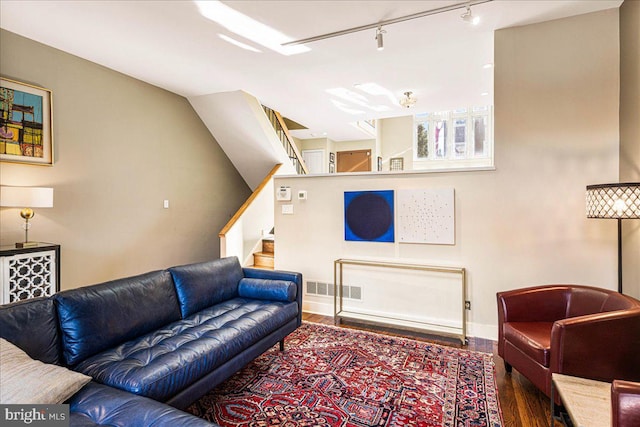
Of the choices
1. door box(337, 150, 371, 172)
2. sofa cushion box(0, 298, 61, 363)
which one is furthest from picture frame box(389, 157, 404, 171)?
sofa cushion box(0, 298, 61, 363)

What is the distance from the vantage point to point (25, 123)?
3396 mm

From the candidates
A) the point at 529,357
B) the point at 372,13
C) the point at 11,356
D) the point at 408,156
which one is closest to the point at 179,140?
the point at 372,13

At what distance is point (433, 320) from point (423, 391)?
1287 millimetres

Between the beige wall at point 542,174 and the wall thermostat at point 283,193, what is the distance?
5.26 feet

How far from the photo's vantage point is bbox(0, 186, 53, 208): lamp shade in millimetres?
3048

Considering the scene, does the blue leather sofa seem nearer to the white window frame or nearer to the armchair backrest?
the armchair backrest

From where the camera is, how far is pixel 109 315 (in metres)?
1.93

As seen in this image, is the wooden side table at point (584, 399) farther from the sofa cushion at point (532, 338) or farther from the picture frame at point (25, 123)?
the picture frame at point (25, 123)

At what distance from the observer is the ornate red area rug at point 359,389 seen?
1.96 metres

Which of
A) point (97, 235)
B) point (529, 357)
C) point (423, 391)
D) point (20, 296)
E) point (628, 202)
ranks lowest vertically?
point (423, 391)

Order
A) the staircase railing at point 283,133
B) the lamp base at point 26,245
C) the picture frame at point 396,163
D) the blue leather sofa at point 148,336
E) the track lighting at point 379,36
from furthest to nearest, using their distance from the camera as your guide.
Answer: the picture frame at point 396,163, the staircase railing at point 283,133, the lamp base at point 26,245, the track lighting at point 379,36, the blue leather sofa at point 148,336

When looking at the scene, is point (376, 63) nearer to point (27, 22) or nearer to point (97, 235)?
point (27, 22)

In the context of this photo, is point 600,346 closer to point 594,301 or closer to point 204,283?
point 594,301

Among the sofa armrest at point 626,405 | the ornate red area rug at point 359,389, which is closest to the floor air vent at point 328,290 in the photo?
the ornate red area rug at point 359,389
